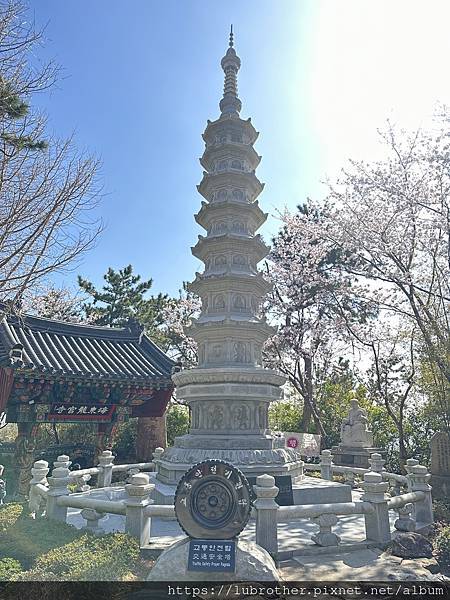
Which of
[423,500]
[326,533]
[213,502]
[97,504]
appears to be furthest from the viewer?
[423,500]

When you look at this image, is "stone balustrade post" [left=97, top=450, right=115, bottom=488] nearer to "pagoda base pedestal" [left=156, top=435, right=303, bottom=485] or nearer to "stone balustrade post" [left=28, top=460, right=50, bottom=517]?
"stone balustrade post" [left=28, top=460, right=50, bottom=517]

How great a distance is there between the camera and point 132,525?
695 cm

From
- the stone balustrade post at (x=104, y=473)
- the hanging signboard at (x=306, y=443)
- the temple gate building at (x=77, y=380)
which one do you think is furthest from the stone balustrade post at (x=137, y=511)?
the hanging signboard at (x=306, y=443)

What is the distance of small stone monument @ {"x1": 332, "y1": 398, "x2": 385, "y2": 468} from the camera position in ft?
62.6

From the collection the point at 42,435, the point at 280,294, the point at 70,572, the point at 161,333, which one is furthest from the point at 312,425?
the point at 70,572

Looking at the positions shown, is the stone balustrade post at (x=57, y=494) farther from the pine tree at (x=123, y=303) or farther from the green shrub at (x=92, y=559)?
the pine tree at (x=123, y=303)

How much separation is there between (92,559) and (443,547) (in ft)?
20.6

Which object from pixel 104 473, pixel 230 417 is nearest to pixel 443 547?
pixel 230 417

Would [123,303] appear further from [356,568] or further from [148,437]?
[356,568]

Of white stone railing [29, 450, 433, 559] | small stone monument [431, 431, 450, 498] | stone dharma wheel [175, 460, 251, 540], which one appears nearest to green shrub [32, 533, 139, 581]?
white stone railing [29, 450, 433, 559]

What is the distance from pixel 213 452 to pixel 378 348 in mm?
16907

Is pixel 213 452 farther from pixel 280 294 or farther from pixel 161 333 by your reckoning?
pixel 161 333

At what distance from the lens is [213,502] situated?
20.5ft

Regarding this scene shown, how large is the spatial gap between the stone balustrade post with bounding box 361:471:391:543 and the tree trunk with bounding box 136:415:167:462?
40.9 feet
